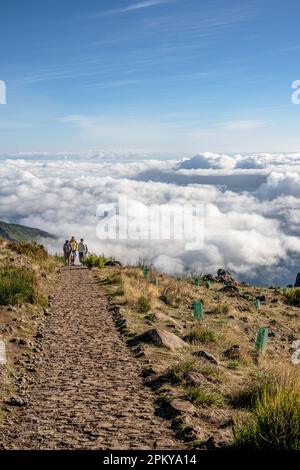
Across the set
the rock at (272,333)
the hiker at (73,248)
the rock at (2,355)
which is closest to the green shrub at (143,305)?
the rock at (272,333)

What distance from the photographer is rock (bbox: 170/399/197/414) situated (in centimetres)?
640

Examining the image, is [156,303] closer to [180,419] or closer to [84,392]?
[84,392]

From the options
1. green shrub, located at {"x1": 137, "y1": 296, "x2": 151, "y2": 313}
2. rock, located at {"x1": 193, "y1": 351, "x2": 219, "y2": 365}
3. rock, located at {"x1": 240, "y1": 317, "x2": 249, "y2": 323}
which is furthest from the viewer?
rock, located at {"x1": 240, "y1": 317, "x2": 249, "y2": 323}

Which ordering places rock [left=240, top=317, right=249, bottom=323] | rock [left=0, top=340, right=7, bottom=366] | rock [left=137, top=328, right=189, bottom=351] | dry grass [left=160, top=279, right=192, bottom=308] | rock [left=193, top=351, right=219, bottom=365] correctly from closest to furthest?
rock [left=0, top=340, right=7, bottom=366] → rock [left=193, top=351, right=219, bottom=365] → rock [left=137, top=328, right=189, bottom=351] → rock [left=240, top=317, right=249, bottom=323] → dry grass [left=160, top=279, right=192, bottom=308]

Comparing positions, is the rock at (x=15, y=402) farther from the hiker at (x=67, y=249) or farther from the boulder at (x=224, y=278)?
the boulder at (x=224, y=278)

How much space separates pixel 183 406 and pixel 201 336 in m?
4.89

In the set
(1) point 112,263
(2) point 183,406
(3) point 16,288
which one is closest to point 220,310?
(3) point 16,288

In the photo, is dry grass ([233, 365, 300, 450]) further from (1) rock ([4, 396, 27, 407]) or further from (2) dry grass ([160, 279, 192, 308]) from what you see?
(2) dry grass ([160, 279, 192, 308])

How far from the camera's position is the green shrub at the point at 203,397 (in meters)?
6.84

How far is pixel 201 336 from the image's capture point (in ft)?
37.3

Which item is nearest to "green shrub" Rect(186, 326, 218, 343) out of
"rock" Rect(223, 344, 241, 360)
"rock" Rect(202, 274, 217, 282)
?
"rock" Rect(223, 344, 241, 360)

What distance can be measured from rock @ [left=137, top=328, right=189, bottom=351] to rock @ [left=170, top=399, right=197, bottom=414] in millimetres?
3392

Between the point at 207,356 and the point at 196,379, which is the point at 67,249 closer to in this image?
the point at 207,356

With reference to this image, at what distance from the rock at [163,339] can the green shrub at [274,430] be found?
4.97m
